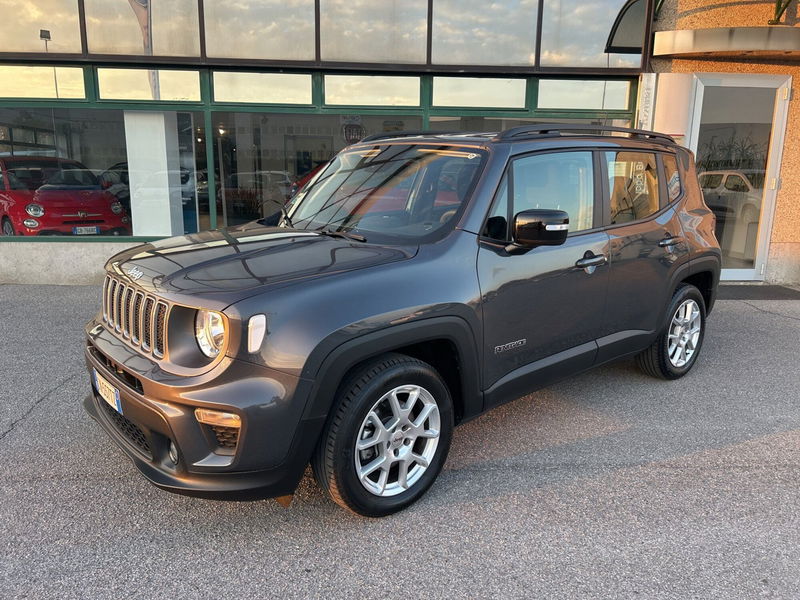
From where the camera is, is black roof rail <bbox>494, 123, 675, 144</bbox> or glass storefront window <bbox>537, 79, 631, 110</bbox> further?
glass storefront window <bbox>537, 79, 631, 110</bbox>

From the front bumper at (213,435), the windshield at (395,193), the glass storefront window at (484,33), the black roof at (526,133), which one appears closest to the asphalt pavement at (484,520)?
the front bumper at (213,435)

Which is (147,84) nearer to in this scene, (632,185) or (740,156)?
(632,185)

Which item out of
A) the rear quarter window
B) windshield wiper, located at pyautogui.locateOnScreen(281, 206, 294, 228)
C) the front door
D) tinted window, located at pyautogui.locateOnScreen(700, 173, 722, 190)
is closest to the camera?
the front door

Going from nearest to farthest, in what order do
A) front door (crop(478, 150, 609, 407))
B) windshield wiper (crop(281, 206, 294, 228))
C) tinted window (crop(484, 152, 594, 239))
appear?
front door (crop(478, 150, 609, 407)), tinted window (crop(484, 152, 594, 239)), windshield wiper (crop(281, 206, 294, 228))

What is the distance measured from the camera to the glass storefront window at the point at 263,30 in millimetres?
8305

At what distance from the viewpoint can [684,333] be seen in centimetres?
492

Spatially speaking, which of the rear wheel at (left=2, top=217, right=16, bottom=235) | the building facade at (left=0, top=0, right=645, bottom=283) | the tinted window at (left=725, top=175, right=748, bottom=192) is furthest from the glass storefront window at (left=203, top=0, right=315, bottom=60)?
the tinted window at (left=725, top=175, right=748, bottom=192)

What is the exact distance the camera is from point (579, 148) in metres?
3.88

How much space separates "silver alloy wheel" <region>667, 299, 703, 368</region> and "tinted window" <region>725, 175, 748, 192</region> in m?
4.88

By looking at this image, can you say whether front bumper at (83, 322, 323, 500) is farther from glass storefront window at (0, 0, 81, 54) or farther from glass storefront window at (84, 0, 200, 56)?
glass storefront window at (0, 0, 81, 54)

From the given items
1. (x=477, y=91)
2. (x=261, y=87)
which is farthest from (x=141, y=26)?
(x=477, y=91)

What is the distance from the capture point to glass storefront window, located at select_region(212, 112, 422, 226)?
341 inches

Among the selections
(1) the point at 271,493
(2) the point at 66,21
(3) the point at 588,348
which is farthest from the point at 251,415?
(2) the point at 66,21

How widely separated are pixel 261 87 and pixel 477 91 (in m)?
3.01
